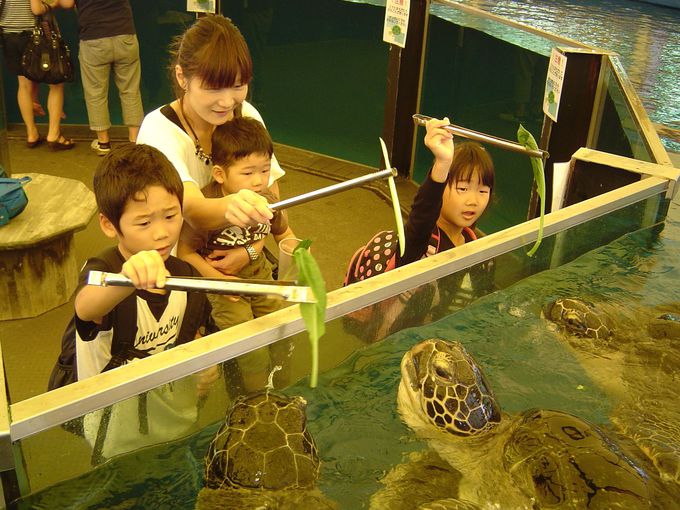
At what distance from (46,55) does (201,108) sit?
9.49 ft

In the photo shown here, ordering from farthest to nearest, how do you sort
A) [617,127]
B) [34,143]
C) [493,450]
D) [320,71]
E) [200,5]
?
1. [320,71]
2. [34,143]
3. [200,5]
4. [617,127]
5. [493,450]

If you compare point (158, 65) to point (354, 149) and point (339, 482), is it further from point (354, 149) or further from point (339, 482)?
point (339, 482)

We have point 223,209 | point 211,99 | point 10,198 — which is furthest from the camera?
point 10,198

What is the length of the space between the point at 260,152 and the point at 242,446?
855 mm

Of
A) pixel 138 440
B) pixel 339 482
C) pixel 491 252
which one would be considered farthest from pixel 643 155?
pixel 138 440

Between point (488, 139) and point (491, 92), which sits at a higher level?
point (488, 139)

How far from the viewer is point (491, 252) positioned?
5.88ft

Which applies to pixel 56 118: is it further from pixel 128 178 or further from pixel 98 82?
pixel 128 178

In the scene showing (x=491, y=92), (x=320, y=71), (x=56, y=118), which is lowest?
(x=56, y=118)

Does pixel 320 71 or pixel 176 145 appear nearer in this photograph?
pixel 176 145

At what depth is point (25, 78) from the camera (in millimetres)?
4414

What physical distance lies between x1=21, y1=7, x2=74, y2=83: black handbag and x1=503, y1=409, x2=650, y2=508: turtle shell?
3.79 metres

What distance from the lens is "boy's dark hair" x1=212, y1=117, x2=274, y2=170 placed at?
71.3 inches

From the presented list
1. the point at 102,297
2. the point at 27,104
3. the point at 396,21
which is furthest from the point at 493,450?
the point at 27,104
